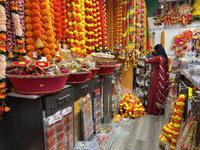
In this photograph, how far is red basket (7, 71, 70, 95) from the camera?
0.91m

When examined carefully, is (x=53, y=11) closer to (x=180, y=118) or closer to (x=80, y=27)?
(x=80, y=27)

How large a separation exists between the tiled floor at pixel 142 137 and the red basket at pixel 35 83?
164 centimetres

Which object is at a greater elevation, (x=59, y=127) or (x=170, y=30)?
(x=170, y=30)

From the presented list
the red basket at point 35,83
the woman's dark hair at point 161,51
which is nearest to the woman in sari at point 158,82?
the woman's dark hair at point 161,51

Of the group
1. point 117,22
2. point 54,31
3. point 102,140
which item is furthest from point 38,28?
point 117,22

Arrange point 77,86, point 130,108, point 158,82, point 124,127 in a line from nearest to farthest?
point 77,86 < point 124,127 < point 130,108 < point 158,82

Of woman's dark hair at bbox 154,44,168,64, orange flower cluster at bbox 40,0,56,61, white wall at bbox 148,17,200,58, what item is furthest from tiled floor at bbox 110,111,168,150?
white wall at bbox 148,17,200,58

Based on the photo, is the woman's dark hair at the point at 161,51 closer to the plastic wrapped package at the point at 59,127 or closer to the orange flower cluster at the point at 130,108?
the orange flower cluster at the point at 130,108

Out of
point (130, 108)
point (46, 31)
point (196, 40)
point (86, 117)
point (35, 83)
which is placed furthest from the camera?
point (196, 40)

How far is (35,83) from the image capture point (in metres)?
0.92

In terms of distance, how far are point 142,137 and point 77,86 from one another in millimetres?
1656

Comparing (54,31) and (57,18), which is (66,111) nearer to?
(54,31)

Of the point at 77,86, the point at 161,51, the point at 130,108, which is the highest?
the point at 161,51

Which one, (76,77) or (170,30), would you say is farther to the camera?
(170,30)
